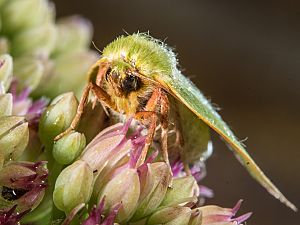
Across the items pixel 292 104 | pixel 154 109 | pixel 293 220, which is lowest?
pixel 293 220

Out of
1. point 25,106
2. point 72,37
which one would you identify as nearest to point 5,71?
point 25,106

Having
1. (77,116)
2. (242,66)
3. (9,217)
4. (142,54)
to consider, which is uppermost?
(142,54)

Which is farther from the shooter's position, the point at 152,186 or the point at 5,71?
the point at 5,71

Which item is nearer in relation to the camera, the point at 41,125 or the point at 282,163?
the point at 41,125

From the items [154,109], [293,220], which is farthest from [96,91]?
[293,220]

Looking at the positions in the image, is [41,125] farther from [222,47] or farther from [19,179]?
[222,47]

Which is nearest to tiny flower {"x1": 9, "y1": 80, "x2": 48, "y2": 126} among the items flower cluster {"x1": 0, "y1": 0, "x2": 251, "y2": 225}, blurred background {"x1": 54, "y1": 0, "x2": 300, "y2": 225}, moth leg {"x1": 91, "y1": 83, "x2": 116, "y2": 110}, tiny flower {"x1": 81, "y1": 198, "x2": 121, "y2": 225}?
flower cluster {"x1": 0, "y1": 0, "x2": 251, "y2": 225}

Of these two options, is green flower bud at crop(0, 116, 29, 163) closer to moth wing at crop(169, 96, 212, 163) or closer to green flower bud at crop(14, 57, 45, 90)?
moth wing at crop(169, 96, 212, 163)

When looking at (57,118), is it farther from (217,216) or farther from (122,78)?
(217,216)
